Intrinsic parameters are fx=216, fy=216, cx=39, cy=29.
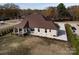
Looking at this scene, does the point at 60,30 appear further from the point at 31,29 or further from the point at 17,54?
the point at 17,54

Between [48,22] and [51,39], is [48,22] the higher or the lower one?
the higher one

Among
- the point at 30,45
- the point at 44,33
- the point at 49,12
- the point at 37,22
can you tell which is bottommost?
the point at 30,45

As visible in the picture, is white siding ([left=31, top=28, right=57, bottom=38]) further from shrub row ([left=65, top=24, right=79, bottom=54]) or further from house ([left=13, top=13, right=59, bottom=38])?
shrub row ([left=65, top=24, right=79, bottom=54])

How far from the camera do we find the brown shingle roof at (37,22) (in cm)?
243

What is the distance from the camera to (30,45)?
244 cm

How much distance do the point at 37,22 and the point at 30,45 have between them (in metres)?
0.27

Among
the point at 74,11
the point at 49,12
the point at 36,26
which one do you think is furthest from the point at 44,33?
the point at 74,11

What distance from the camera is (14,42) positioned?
2.45m

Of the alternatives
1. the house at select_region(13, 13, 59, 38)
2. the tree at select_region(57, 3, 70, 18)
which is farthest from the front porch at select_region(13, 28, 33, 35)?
the tree at select_region(57, 3, 70, 18)

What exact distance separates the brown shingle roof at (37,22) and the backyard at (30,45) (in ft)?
0.45

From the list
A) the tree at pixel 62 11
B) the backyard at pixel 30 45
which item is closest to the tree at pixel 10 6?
the backyard at pixel 30 45

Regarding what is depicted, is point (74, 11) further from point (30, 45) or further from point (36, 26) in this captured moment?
point (30, 45)
